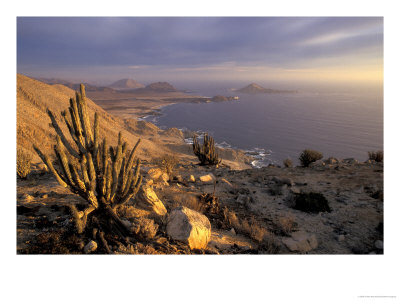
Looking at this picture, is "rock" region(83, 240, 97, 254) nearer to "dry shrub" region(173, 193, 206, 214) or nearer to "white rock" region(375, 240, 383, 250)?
"dry shrub" region(173, 193, 206, 214)

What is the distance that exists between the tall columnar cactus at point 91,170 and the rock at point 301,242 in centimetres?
317

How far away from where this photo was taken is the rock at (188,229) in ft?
12.5

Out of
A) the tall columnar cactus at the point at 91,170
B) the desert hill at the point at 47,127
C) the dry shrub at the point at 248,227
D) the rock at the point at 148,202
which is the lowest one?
the dry shrub at the point at 248,227

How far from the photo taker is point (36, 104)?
75.9 ft

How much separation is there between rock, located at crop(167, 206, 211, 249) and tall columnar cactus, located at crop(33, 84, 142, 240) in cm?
83

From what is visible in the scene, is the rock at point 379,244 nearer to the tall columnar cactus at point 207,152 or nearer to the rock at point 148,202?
the rock at point 148,202

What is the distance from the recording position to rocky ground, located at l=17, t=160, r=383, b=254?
3.75 meters

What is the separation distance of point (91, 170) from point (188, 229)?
1.99 meters

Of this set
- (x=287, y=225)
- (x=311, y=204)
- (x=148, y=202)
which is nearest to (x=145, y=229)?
(x=148, y=202)

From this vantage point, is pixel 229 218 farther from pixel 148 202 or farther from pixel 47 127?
pixel 47 127

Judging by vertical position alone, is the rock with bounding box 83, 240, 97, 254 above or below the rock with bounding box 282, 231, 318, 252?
above

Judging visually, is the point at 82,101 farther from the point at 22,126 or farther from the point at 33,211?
the point at 22,126

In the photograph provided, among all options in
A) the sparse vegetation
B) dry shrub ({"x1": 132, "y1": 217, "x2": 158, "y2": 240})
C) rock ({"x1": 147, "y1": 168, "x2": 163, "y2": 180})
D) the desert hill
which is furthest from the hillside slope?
the sparse vegetation

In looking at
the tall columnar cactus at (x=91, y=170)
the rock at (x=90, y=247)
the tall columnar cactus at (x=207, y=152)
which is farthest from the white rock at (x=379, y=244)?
the tall columnar cactus at (x=207, y=152)
